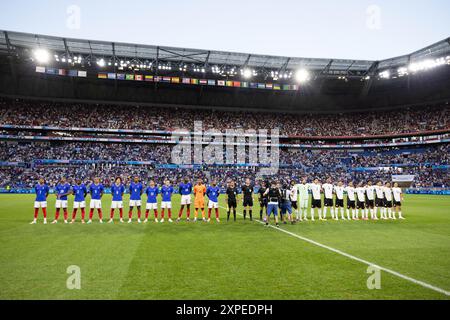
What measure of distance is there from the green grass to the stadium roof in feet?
114

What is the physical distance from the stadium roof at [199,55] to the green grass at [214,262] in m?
34.6

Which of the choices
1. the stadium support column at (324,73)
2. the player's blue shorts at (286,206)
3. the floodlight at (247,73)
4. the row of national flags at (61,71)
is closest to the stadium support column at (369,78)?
the stadium support column at (324,73)

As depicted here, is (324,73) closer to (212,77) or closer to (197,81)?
(212,77)

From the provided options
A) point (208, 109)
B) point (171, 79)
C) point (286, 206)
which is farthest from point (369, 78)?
point (286, 206)

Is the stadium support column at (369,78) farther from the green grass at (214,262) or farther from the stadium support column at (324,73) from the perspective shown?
the green grass at (214,262)

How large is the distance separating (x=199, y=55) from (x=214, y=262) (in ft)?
137

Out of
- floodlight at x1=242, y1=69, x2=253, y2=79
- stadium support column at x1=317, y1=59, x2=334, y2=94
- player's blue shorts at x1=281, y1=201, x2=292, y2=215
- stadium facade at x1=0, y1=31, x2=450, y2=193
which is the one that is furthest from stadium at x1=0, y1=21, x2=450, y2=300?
player's blue shorts at x1=281, y1=201, x2=292, y2=215

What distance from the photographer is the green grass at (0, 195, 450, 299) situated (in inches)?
214

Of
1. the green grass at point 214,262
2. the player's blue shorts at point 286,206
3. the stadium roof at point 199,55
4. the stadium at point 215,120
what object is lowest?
the green grass at point 214,262

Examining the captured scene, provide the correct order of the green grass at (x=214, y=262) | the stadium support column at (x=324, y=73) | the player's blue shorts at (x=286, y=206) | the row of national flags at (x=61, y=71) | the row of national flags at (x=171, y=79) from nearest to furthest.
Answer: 1. the green grass at (x=214, y=262)
2. the player's blue shorts at (x=286, y=206)
3. the row of national flags at (x=61, y=71)
4. the row of national flags at (x=171, y=79)
5. the stadium support column at (x=324, y=73)

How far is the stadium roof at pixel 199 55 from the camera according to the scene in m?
39.8

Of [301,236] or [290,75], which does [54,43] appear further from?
[301,236]

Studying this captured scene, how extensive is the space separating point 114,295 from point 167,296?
36.1 inches

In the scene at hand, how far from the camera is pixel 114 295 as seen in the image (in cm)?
520
